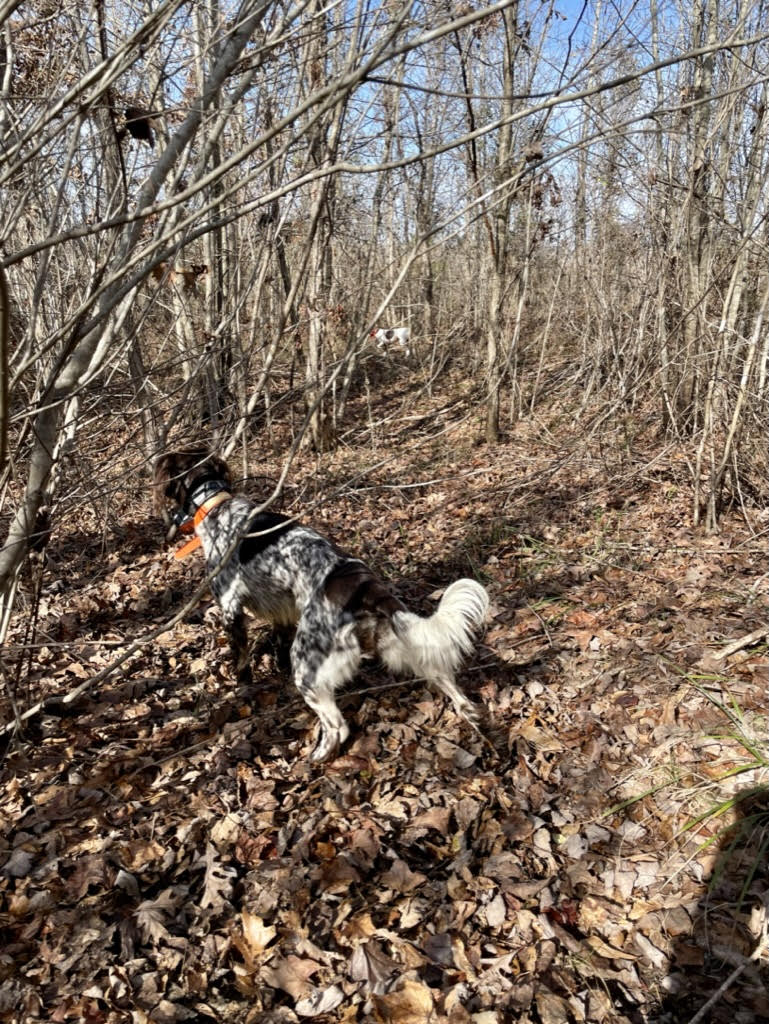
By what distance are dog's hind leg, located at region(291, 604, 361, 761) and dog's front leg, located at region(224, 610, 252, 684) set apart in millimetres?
729

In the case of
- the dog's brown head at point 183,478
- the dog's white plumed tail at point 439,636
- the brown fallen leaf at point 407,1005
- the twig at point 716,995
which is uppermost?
the dog's brown head at point 183,478

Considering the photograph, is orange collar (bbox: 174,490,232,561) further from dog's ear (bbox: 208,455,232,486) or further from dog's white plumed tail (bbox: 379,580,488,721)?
dog's white plumed tail (bbox: 379,580,488,721)

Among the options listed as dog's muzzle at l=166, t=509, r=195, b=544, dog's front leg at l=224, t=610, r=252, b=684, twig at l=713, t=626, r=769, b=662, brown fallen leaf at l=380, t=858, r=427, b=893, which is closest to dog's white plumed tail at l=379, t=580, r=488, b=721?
brown fallen leaf at l=380, t=858, r=427, b=893

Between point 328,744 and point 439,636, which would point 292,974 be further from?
point 439,636

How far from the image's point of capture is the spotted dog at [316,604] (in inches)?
125

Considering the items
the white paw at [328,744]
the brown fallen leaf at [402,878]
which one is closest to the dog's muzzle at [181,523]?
the white paw at [328,744]

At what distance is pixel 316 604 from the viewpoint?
3539 mm

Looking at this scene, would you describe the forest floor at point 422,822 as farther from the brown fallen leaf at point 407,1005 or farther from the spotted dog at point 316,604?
the spotted dog at point 316,604

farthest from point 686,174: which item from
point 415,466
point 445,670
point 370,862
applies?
point 370,862

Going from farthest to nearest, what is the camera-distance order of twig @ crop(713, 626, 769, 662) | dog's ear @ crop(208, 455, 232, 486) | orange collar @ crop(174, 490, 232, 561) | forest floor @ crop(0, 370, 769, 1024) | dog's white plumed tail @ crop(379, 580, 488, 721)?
1. dog's ear @ crop(208, 455, 232, 486)
2. orange collar @ crop(174, 490, 232, 561)
3. twig @ crop(713, 626, 769, 662)
4. dog's white plumed tail @ crop(379, 580, 488, 721)
5. forest floor @ crop(0, 370, 769, 1024)

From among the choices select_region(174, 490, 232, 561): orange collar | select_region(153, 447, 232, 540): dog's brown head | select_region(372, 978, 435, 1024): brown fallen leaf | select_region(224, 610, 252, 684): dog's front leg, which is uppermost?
select_region(153, 447, 232, 540): dog's brown head

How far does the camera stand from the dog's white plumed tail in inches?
123

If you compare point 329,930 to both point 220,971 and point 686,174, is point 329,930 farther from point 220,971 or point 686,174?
point 686,174

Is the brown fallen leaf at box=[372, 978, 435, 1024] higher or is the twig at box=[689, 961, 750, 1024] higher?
the twig at box=[689, 961, 750, 1024]
